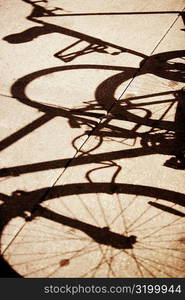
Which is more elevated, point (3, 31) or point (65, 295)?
point (3, 31)

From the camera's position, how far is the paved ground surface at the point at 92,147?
2.64 m

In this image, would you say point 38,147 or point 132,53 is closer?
point 38,147

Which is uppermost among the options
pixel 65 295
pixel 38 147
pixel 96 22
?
pixel 96 22

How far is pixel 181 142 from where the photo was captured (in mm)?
3650

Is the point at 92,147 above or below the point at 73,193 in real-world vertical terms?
above

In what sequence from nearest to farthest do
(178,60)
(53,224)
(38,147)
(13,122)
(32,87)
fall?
(53,224) < (38,147) < (13,122) < (32,87) < (178,60)

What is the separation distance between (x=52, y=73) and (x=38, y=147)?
5.49 ft

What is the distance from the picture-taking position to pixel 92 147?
3547mm

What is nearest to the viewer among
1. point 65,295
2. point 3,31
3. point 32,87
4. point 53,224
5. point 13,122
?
point 65,295

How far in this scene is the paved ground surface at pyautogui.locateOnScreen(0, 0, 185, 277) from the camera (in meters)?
2.64

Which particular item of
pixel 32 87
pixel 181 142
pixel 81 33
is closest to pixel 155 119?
pixel 181 142

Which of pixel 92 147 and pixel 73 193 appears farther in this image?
pixel 92 147

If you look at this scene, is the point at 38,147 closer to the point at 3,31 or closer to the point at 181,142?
the point at 181,142

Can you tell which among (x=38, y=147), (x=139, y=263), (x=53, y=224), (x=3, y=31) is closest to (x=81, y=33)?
(x=3, y=31)
